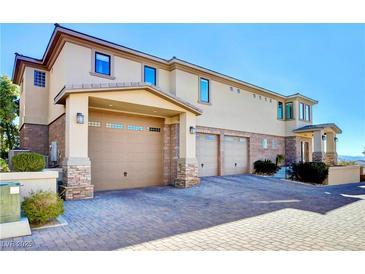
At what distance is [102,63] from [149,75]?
8.42 ft

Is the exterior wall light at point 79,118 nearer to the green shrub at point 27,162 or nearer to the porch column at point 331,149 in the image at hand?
the green shrub at point 27,162

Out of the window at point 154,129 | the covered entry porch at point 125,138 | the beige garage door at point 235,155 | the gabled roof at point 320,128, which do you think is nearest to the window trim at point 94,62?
the covered entry porch at point 125,138

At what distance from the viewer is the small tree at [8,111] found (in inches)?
670

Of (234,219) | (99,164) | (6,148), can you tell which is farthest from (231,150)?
(6,148)

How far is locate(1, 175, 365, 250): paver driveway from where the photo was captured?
14.6 ft

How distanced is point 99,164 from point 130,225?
557 centimetres

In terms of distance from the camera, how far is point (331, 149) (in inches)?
775

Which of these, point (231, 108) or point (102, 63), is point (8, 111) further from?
point (231, 108)

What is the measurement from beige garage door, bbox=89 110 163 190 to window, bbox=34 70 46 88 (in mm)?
4715

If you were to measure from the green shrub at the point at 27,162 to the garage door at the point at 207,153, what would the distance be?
900cm

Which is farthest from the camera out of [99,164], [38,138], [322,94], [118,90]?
[322,94]
